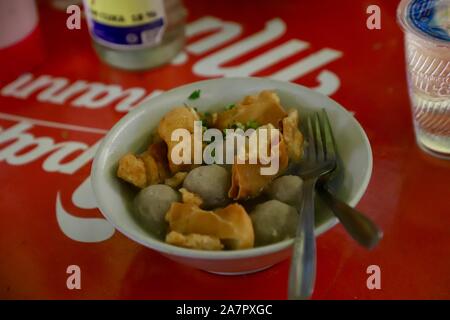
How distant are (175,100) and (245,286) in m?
0.22

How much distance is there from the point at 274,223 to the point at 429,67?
0.27m

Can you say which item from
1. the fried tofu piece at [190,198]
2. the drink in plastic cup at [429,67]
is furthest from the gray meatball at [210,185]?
the drink in plastic cup at [429,67]

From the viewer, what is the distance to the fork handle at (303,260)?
0.50m

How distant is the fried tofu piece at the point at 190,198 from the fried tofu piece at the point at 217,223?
0.04ft

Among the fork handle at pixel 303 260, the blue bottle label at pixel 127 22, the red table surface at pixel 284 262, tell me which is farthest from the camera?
the blue bottle label at pixel 127 22

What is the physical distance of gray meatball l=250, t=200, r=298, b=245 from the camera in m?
0.55

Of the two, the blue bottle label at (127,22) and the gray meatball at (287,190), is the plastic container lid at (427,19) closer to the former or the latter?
the gray meatball at (287,190)

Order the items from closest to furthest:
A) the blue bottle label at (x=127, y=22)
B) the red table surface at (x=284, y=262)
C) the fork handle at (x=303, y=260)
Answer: the fork handle at (x=303, y=260) < the red table surface at (x=284, y=262) < the blue bottle label at (x=127, y=22)

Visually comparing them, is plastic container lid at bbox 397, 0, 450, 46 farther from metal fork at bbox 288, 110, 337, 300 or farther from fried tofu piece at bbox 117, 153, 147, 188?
fried tofu piece at bbox 117, 153, 147, 188

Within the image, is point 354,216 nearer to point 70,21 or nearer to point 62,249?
point 62,249

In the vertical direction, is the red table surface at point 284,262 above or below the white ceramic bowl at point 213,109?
below

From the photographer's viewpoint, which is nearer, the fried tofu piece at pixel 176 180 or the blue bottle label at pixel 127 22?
the fried tofu piece at pixel 176 180

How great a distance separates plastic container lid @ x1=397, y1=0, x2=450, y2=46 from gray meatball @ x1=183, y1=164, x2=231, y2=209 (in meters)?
0.26

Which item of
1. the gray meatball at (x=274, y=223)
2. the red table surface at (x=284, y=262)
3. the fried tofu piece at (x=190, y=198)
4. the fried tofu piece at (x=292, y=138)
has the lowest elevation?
the red table surface at (x=284, y=262)
